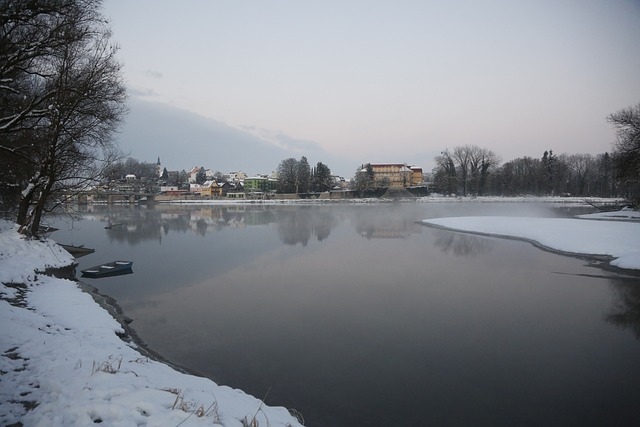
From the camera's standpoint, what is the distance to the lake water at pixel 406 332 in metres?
6.16

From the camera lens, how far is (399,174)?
127688 mm

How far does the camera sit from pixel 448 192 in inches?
3942

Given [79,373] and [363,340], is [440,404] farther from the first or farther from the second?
[79,373]

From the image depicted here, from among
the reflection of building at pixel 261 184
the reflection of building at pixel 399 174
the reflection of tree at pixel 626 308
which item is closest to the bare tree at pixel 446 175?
the reflection of building at pixel 399 174

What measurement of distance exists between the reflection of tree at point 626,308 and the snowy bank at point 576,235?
3704mm

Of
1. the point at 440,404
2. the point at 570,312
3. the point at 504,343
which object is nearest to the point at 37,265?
the point at 440,404

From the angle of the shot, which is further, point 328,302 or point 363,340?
point 328,302

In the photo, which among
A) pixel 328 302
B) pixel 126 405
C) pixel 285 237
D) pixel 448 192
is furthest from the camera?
pixel 448 192

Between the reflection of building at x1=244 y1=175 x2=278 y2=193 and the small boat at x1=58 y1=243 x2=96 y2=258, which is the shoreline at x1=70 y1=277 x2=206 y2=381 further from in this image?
the reflection of building at x1=244 y1=175 x2=278 y2=193

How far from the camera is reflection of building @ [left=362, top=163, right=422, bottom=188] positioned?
125375mm

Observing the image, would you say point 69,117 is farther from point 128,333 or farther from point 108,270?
point 128,333

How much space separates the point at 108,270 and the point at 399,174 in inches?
4687

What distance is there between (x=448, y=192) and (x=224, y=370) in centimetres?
10085

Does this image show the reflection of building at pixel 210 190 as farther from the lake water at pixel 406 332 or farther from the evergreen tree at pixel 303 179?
the lake water at pixel 406 332
